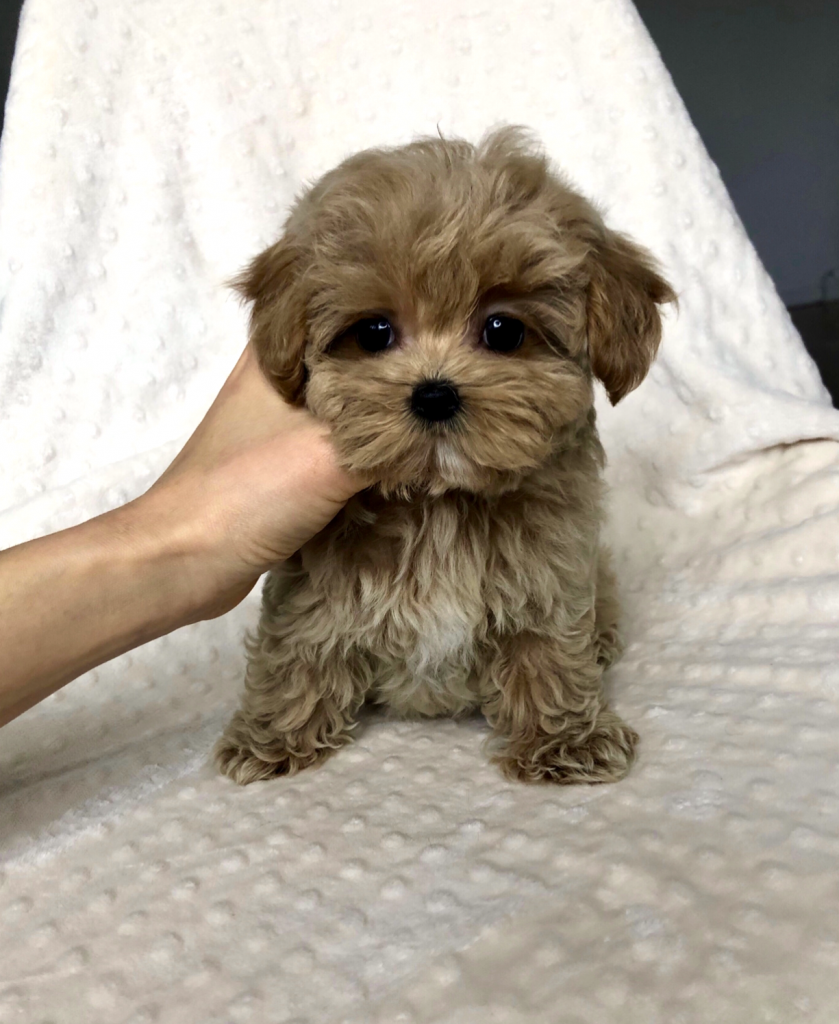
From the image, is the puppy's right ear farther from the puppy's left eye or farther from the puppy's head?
the puppy's left eye

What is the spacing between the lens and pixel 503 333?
4.53 ft

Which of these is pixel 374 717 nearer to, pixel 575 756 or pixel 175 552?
pixel 575 756

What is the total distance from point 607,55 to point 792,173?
3.11 m

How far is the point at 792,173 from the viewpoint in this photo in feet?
16.9

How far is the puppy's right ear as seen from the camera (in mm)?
1373

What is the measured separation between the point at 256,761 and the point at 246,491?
55 centimetres

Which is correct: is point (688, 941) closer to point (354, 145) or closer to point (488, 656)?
point (488, 656)

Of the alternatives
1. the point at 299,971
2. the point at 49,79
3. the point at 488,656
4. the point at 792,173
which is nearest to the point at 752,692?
the point at 488,656

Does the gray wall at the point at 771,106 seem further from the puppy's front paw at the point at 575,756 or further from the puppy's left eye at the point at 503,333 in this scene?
the puppy's front paw at the point at 575,756

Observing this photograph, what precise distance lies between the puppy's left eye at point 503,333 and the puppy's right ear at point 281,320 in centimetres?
30

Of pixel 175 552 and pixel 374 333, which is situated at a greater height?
pixel 374 333

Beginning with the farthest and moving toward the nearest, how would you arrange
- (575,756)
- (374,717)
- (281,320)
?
(374,717) < (575,756) < (281,320)

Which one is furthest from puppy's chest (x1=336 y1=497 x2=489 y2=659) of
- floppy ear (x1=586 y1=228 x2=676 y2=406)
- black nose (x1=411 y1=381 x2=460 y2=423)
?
floppy ear (x1=586 y1=228 x2=676 y2=406)

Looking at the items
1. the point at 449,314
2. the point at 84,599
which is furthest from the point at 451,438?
the point at 84,599
